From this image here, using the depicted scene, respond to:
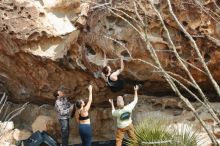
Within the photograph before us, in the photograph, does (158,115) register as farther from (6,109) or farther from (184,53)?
(6,109)

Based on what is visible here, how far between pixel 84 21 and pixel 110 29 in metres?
0.68

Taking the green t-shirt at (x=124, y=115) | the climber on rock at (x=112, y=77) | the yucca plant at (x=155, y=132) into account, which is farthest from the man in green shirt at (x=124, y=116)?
the climber on rock at (x=112, y=77)

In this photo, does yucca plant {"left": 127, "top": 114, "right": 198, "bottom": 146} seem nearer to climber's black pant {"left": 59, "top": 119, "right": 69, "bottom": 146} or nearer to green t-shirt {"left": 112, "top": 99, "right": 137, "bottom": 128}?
green t-shirt {"left": 112, "top": 99, "right": 137, "bottom": 128}

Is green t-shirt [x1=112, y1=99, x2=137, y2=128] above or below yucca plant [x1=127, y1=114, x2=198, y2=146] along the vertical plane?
above

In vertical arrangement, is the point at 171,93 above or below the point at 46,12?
below

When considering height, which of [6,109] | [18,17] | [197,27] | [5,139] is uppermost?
[18,17]

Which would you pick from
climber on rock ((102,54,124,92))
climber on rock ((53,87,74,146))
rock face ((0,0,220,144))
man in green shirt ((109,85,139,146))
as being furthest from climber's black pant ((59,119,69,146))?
man in green shirt ((109,85,139,146))

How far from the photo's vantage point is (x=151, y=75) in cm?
834

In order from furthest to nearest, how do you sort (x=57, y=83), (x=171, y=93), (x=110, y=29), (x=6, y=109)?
(x=6, y=109) → (x=57, y=83) → (x=171, y=93) → (x=110, y=29)

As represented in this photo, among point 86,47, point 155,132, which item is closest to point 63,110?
point 86,47

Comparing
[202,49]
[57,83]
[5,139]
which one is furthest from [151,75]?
[5,139]

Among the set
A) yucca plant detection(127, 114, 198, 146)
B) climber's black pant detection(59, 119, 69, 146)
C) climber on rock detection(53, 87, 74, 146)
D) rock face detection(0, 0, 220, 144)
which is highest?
rock face detection(0, 0, 220, 144)

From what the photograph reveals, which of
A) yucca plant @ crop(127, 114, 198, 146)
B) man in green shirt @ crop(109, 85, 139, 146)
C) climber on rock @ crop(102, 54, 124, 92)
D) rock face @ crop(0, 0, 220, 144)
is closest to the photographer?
yucca plant @ crop(127, 114, 198, 146)

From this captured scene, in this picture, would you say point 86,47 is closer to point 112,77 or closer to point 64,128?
point 112,77
